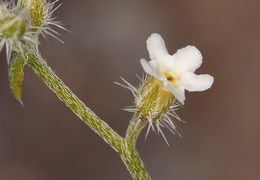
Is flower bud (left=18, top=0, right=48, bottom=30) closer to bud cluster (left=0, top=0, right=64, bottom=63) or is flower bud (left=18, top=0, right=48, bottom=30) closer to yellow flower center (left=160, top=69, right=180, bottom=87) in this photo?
bud cluster (left=0, top=0, right=64, bottom=63)

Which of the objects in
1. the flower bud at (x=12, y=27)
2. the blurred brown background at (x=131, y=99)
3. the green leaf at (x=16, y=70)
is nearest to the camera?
the flower bud at (x=12, y=27)

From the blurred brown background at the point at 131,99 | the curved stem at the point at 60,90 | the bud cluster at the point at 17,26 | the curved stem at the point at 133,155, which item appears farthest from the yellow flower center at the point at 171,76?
the blurred brown background at the point at 131,99

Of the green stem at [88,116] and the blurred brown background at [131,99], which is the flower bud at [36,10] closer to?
the green stem at [88,116]

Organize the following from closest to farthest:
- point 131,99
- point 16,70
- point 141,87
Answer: point 16,70 < point 141,87 < point 131,99

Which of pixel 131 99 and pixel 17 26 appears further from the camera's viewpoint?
pixel 131 99

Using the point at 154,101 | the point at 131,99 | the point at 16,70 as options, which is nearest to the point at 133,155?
the point at 154,101

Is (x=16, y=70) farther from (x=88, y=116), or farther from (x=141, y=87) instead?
(x=141, y=87)

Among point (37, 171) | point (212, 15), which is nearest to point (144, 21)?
point (212, 15)

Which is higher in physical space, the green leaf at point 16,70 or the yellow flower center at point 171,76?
the green leaf at point 16,70

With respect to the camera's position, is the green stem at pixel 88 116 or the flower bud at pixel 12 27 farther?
the green stem at pixel 88 116
